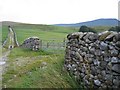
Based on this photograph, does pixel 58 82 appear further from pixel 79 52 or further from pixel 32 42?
pixel 32 42

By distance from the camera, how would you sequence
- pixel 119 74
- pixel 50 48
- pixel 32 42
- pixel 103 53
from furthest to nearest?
pixel 32 42 → pixel 50 48 → pixel 103 53 → pixel 119 74

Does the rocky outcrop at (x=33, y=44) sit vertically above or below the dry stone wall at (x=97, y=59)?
below

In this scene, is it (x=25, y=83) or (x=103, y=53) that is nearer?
(x=103, y=53)

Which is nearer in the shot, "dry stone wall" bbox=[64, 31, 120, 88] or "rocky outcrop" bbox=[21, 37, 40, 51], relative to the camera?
"dry stone wall" bbox=[64, 31, 120, 88]

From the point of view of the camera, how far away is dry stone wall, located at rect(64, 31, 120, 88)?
25.5 feet

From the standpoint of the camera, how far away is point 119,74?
25.0ft

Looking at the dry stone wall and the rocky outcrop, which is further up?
the dry stone wall

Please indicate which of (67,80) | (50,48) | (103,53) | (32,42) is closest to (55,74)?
(67,80)

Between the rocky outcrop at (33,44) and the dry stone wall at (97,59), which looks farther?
the rocky outcrop at (33,44)

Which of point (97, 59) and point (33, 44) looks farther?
point (33, 44)

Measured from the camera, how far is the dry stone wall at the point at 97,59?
776 cm

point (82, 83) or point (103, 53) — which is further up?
point (103, 53)

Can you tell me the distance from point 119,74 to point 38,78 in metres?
3.91

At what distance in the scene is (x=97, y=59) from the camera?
8688 millimetres
